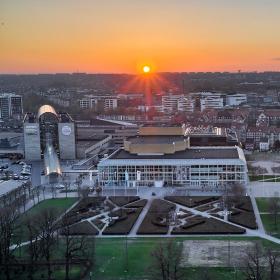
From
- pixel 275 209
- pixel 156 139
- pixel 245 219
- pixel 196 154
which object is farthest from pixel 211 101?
pixel 275 209

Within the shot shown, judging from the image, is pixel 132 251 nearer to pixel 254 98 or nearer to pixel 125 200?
pixel 125 200

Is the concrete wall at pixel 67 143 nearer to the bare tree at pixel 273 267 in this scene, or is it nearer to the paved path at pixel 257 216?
the paved path at pixel 257 216

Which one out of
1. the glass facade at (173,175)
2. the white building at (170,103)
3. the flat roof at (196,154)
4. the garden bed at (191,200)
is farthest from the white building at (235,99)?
the garden bed at (191,200)

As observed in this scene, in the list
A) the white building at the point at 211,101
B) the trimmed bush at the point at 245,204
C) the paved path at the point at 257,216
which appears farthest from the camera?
the white building at the point at 211,101

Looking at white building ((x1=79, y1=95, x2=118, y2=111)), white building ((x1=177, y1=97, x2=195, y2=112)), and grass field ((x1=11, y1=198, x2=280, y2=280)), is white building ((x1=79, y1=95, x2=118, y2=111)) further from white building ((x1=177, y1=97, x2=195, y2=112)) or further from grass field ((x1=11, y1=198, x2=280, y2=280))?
grass field ((x1=11, y1=198, x2=280, y2=280))

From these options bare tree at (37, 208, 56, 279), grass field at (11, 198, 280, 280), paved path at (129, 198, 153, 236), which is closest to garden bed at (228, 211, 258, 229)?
grass field at (11, 198, 280, 280)

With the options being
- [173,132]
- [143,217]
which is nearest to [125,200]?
[143,217]

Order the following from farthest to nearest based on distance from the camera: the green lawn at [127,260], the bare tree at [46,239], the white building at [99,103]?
the white building at [99,103] < the bare tree at [46,239] < the green lawn at [127,260]

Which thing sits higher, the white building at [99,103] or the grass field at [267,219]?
the white building at [99,103]
